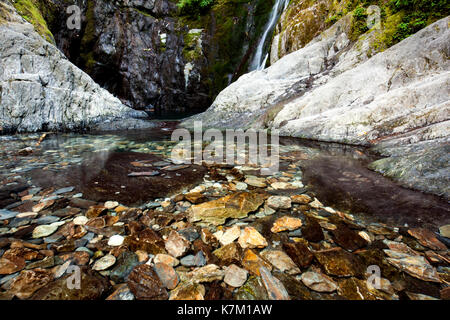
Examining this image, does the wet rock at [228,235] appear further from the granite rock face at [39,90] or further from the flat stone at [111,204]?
the granite rock face at [39,90]

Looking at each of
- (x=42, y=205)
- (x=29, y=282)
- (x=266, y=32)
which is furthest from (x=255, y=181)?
(x=266, y=32)

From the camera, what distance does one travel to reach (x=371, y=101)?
6211 mm

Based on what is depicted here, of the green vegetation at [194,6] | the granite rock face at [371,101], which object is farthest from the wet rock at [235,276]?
the green vegetation at [194,6]

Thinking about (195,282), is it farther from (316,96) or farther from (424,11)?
(424,11)

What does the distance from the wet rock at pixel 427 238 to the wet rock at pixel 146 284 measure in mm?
2117

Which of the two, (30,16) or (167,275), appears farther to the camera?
(30,16)

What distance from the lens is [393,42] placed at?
26.1 feet

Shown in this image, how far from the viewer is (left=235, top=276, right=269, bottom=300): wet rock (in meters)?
1.25

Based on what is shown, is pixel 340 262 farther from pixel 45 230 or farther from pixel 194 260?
pixel 45 230

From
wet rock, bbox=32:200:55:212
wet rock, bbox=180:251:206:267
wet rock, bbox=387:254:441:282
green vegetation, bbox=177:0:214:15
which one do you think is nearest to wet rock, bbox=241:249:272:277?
wet rock, bbox=180:251:206:267

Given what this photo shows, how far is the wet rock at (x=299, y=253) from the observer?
4.93 feet

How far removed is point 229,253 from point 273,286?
0.41 metres

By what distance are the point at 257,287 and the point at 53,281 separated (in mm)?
1319

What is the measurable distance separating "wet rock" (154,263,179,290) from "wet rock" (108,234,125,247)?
0.45m
